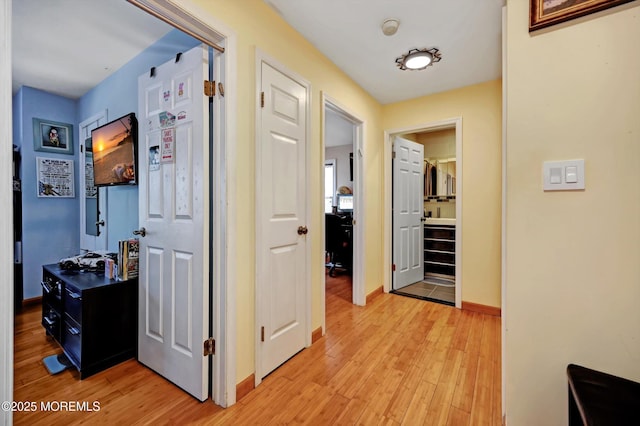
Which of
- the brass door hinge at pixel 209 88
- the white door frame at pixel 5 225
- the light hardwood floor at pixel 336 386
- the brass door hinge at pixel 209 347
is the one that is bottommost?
the light hardwood floor at pixel 336 386

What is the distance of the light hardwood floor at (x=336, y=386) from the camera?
140cm

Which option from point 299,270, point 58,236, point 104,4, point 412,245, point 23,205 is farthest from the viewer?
point 412,245

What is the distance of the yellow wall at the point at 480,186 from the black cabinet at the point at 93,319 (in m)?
3.21

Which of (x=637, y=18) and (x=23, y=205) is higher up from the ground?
(x=637, y=18)

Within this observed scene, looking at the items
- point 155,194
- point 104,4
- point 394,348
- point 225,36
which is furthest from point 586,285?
point 104,4

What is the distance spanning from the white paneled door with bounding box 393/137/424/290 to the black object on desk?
2.46 metres

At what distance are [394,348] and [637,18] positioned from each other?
7.29 feet

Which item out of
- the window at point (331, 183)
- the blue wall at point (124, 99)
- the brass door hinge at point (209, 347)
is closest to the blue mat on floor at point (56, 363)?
the blue wall at point (124, 99)

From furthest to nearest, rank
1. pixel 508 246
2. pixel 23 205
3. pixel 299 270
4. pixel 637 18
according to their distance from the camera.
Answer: pixel 23 205 → pixel 299 270 → pixel 508 246 → pixel 637 18

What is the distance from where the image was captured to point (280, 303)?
186 cm

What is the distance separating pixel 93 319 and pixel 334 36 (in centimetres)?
272

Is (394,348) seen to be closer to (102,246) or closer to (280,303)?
(280,303)

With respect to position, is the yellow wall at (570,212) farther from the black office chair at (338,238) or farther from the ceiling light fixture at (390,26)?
the black office chair at (338,238)

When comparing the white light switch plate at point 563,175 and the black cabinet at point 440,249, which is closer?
the white light switch plate at point 563,175
